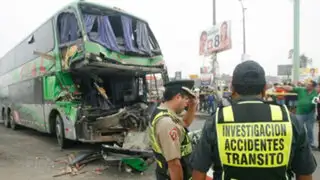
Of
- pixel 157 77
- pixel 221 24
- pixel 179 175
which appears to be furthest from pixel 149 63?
pixel 221 24

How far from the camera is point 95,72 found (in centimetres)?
862

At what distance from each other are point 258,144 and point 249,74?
0.41 metres

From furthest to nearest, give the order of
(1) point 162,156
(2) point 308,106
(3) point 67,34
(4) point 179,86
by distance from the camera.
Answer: (3) point 67,34 → (2) point 308,106 → (4) point 179,86 → (1) point 162,156

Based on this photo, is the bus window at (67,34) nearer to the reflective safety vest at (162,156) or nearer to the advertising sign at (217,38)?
the reflective safety vest at (162,156)

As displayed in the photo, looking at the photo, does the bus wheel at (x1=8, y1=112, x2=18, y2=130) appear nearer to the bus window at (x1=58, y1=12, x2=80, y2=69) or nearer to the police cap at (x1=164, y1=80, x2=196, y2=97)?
the bus window at (x1=58, y1=12, x2=80, y2=69)

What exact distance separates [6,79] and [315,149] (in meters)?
12.7

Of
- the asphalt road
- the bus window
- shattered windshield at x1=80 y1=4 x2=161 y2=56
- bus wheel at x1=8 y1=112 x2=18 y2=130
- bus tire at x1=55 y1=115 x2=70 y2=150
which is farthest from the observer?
bus wheel at x1=8 y1=112 x2=18 y2=130

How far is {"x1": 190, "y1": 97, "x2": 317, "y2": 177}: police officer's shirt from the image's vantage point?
2039 millimetres

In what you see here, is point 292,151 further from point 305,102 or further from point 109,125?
point 305,102

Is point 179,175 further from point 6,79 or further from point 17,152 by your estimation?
point 6,79

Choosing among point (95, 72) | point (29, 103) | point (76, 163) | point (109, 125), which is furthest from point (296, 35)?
point (29, 103)

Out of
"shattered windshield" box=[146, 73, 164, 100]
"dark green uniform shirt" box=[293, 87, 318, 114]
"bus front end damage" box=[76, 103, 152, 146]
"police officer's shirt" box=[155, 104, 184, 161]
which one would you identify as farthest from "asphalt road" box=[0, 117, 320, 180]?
"police officer's shirt" box=[155, 104, 184, 161]

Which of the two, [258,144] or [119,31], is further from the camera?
[119,31]

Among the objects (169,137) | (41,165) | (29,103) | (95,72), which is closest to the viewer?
(169,137)
